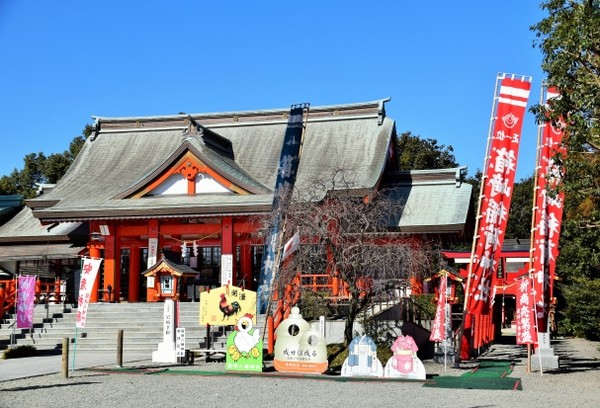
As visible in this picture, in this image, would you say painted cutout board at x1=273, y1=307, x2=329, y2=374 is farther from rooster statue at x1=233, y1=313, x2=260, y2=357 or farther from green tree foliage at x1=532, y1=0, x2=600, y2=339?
green tree foliage at x1=532, y1=0, x2=600, y2=339

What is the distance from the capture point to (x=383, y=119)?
29766 mm

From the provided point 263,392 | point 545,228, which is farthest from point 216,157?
point 263,392

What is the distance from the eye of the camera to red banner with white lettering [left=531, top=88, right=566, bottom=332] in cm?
1681

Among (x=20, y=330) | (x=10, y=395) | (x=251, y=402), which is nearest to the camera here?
(x=251, y=402)

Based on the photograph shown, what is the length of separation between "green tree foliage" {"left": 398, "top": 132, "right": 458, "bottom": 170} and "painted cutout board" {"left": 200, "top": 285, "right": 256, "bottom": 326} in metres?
35.9

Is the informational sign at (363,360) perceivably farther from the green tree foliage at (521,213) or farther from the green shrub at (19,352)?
the green tree foliage at (521,213)

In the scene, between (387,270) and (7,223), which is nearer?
(387,270)

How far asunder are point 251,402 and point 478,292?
7994mm

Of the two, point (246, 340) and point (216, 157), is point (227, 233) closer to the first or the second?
point (216, 157)

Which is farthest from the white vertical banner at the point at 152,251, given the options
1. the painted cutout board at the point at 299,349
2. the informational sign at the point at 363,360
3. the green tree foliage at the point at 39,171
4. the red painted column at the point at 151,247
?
the green tree foliage at the point at 39,171

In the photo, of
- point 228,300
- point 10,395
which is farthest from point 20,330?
point 10,395

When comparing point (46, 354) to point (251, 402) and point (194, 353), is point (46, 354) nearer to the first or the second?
point (194, 353)

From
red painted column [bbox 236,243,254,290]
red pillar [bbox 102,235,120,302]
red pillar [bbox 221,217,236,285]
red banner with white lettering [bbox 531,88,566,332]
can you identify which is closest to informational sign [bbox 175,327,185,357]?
red banner with white lettering [bbox 531,88,566,332]

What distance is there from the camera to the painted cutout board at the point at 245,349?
15180 mm
